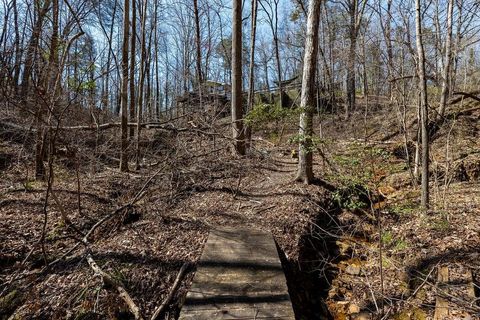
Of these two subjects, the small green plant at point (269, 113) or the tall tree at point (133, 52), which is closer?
the small green plant at point (269, 113)

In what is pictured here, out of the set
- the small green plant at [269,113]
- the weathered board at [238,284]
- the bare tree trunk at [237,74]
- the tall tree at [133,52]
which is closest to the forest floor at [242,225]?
the weathered board at [238,284]

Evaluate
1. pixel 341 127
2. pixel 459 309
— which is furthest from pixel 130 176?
pixel 341 127

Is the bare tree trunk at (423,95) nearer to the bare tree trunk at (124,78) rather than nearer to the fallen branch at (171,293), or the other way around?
the fallen branch at (171,293)

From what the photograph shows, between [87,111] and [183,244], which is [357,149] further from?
[87,111]


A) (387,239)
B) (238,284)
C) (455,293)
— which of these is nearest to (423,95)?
(387,239)

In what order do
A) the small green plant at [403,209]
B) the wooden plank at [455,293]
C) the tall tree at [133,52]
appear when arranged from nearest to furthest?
1. the wooden plank at [455,293]
2. the small green plant at [403,209]
3. the tall tree at [133,52]

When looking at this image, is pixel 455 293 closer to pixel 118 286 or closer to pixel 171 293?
pixel 171 293

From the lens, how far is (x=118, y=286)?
10.5ft

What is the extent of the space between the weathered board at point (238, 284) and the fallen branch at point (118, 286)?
0.58 m

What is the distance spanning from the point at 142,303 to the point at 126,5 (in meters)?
7.26

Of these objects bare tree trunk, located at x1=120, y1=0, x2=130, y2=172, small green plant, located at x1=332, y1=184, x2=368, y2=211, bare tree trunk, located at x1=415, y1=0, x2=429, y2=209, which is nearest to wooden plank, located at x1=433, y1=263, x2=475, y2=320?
small green plant, located at x1=332, y1=184, x2=368, y2=211

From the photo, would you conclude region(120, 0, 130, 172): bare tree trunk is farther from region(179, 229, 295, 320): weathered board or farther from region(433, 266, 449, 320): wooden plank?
region(433, 266, 449, 320): wooden plank

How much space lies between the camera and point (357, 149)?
11.2 feet

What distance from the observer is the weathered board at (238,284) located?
2641mm
